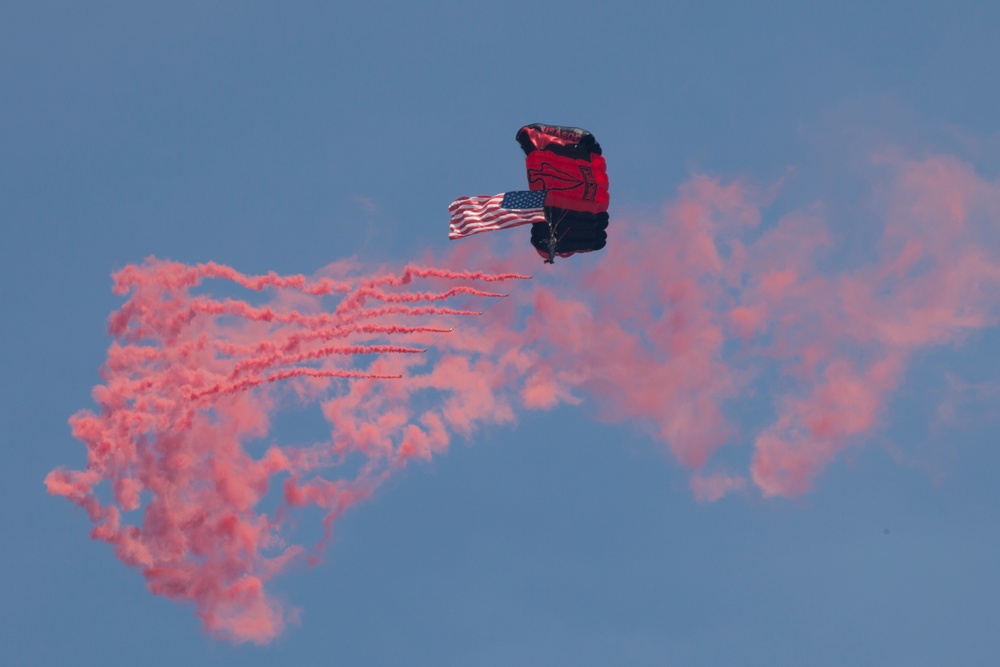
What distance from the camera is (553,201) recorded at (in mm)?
86250

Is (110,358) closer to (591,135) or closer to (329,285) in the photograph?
(329,285)

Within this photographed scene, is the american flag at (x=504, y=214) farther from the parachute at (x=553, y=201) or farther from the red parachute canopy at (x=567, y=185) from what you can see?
the red parachute canopy at (x=567, y=185)

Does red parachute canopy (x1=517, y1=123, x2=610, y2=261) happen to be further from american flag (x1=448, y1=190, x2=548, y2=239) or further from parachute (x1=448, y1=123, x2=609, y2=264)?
american flag (x1=448, y1=190, x2=548, y2=239)

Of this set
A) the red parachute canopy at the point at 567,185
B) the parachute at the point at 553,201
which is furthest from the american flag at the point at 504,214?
the red parachute canopy at the point at 567,185

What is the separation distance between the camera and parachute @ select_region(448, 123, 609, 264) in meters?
86.1

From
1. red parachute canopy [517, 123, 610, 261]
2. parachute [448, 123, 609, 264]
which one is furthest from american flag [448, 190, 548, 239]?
red parachute canopy [517, 123, 610, 261]

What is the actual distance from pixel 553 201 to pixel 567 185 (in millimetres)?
893

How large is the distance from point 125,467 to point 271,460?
21.6 ft

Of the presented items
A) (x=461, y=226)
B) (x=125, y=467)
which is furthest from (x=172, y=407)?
(x=461, y=226)

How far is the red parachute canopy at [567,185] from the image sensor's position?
283 ft

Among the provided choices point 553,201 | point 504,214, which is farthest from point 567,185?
point 504,214

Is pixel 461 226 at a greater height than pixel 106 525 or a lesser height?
greater

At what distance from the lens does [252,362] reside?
8862 cm

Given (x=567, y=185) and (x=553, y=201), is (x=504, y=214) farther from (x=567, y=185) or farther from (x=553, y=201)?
(x=567, y=185)
